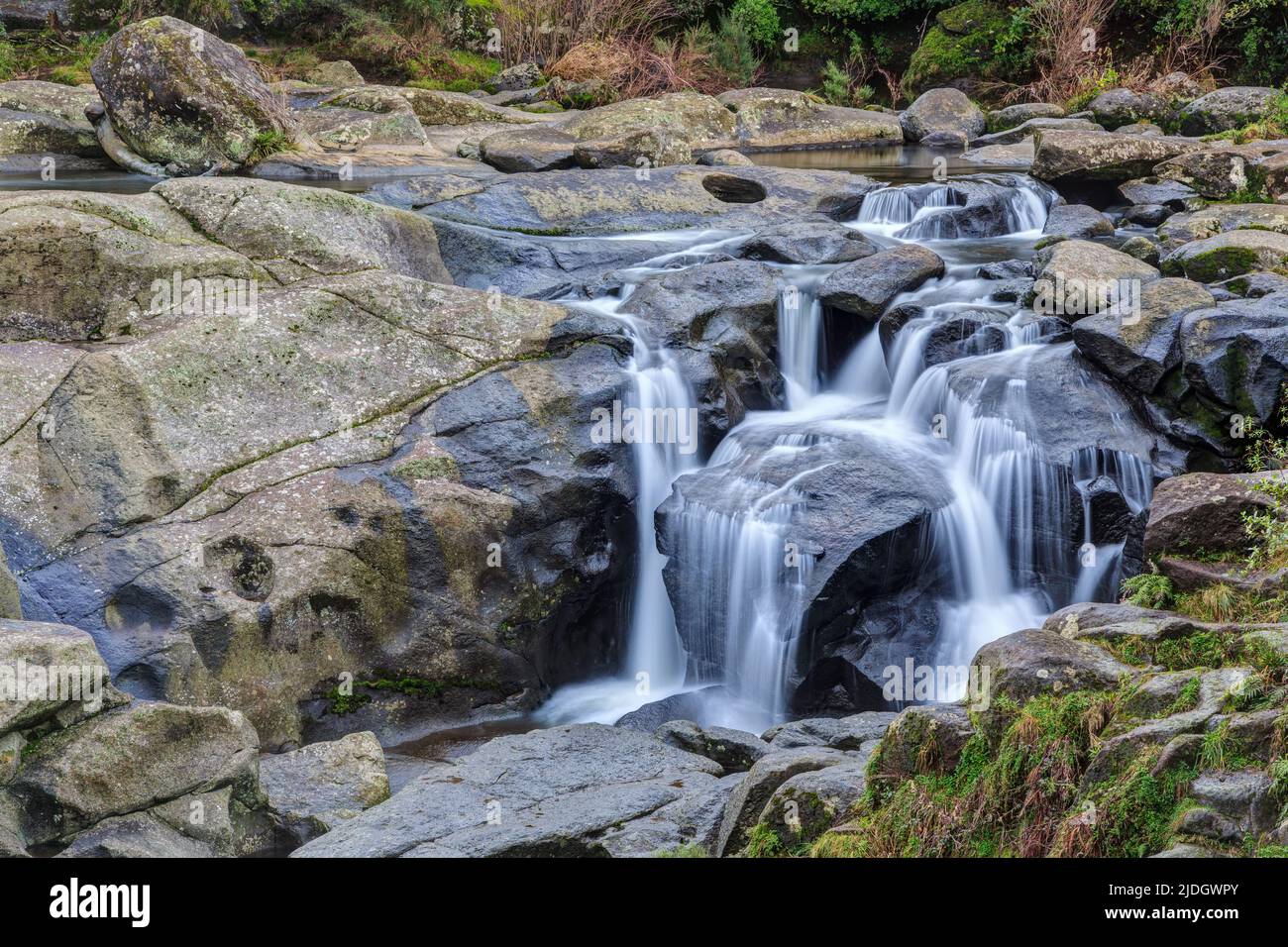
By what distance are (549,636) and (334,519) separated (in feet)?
6.14

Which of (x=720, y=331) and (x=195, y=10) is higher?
(x=195, y=10)

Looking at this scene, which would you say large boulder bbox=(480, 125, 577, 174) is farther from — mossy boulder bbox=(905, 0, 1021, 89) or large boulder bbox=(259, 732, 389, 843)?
mossy boulder bbox=(905, 0, 1021, 89)

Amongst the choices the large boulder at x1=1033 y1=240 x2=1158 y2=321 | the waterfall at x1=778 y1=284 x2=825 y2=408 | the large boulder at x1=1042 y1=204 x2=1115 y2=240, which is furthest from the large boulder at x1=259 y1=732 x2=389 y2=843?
the large boulder at x1=1042 y1=204 x2=1115 y2=240

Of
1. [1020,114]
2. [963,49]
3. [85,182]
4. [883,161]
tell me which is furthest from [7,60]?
[963,49]

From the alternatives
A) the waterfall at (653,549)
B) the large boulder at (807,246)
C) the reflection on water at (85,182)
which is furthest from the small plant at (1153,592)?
the reflection on water at (85,182)

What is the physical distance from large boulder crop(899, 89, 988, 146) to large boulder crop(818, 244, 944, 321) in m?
10.3

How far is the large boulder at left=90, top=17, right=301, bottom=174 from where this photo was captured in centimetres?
1399

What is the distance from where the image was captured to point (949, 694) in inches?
324

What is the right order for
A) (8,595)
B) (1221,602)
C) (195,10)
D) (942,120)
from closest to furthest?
(1221,602)
(8,595)
(942,120)
(195,10)

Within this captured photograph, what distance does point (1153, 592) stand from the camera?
21.4ft

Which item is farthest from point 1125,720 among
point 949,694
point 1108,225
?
point 1108,225

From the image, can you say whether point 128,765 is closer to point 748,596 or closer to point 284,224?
point 748,596

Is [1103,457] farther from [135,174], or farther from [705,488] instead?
[135,174]

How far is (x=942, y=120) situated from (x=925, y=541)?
14727mm
